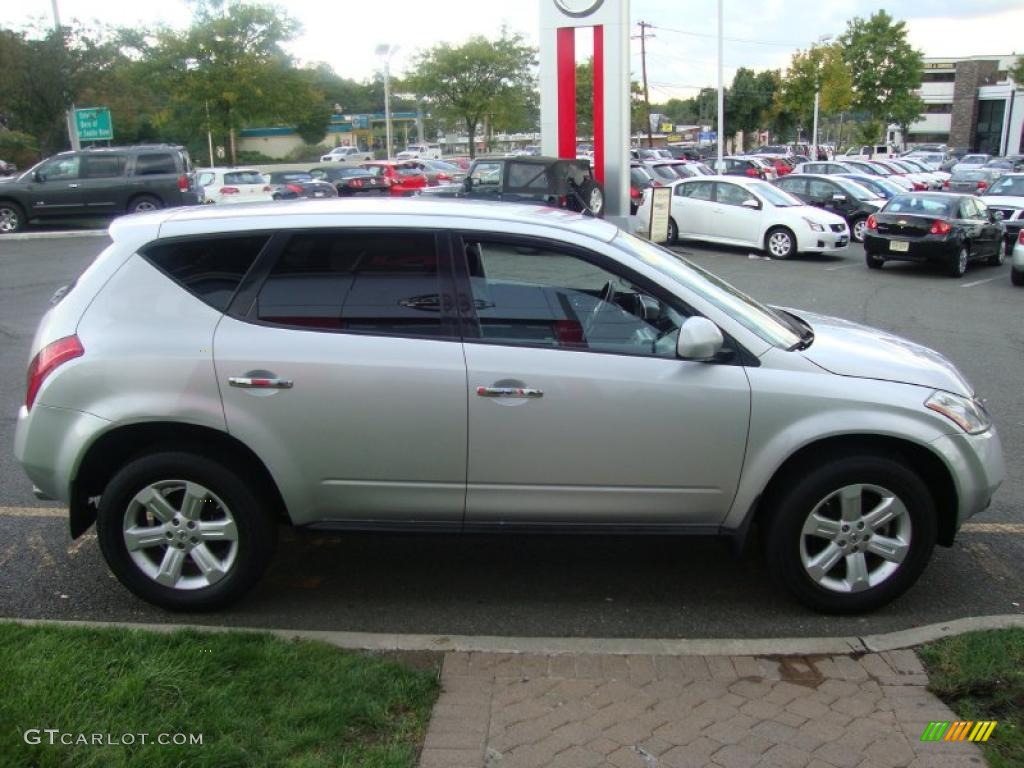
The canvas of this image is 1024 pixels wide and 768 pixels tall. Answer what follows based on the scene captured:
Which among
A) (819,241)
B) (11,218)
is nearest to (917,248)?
(819,241)

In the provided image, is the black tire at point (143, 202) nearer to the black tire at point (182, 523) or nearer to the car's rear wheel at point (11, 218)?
the car's rear wheel at point (11, 218)

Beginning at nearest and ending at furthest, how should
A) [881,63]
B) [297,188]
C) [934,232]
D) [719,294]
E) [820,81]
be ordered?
[719,294], [934,232], [297,188], [820,81], [881,63]

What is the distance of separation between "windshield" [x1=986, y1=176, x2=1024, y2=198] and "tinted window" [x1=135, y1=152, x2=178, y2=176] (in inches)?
770

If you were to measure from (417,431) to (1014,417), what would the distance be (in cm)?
562

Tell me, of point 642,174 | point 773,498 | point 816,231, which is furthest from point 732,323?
point 642,174

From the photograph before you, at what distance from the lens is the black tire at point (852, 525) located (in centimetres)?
400

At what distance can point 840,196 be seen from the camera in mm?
23109

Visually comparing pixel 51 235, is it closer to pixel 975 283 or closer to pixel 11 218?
pixel 11 218

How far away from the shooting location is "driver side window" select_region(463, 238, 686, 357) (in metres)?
4.04

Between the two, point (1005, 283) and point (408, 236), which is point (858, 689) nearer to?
point (408, 236)

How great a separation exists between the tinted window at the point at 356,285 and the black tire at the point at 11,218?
67.6 ft

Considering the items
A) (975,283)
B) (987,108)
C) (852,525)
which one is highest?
(987,108)

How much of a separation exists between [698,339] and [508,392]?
82cm

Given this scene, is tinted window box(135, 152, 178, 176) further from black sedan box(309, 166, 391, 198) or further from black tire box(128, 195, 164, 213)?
black sedan box(309, 166, 391, 198)
